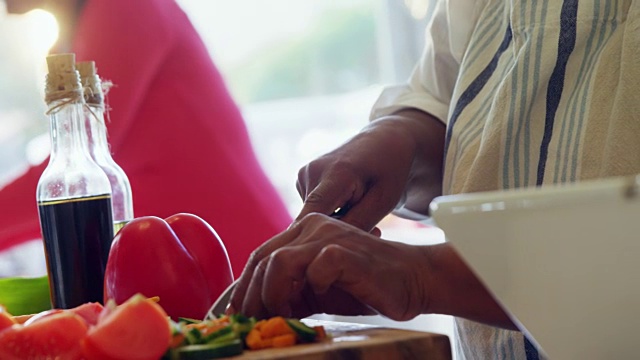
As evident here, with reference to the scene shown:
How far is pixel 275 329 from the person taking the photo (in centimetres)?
59

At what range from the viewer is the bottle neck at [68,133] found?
957 millimetres

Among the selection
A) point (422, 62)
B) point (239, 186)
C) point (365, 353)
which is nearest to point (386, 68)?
point (239, 186)

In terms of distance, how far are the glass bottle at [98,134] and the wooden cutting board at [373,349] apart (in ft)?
1.48

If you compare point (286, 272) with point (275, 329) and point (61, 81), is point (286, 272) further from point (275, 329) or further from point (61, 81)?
point (61, 81)

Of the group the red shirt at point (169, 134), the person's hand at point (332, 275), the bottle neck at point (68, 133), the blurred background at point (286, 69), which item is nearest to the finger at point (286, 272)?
the person's hand at point (332, 275)

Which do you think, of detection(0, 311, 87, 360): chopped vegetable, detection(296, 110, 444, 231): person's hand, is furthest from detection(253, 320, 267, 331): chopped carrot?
detection(296, 110, 444, 231): person's hand

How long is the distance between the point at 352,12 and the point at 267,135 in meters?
0.33

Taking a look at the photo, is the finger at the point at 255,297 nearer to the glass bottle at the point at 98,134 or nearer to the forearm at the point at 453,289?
the forearm at the point at 453,289

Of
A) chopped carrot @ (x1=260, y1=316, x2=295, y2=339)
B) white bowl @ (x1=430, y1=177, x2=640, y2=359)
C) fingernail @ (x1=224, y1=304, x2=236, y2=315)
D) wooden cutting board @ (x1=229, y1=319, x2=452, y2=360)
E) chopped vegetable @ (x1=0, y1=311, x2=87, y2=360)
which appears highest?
white bowl @ (x1=430, y1=177, x2=640, y2=359)

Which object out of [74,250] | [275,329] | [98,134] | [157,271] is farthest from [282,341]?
[98,134]

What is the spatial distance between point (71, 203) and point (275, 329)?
0.38 m

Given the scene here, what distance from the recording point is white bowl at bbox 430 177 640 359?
410 millimetres

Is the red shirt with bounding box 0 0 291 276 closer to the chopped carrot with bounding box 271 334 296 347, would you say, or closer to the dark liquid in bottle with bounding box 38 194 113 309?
the dark liquid in bottle with bounding box 38 194 113 309

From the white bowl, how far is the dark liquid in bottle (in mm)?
526
